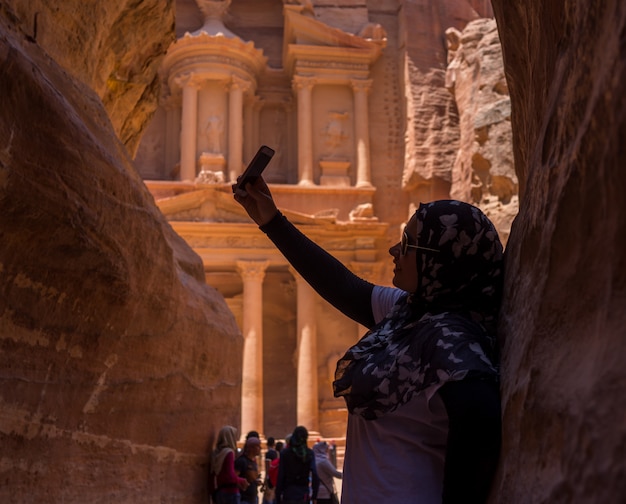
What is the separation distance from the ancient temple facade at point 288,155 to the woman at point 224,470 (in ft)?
47.9

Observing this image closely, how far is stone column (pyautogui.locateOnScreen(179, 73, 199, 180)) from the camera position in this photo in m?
22.0

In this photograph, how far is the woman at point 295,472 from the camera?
19.6ft

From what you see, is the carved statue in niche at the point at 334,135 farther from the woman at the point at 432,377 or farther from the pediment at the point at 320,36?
the woman at the point at 432,377

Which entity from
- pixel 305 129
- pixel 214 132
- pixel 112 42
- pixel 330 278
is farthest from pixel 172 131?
pixel 330 278

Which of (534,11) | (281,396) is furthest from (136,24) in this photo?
(281,396)


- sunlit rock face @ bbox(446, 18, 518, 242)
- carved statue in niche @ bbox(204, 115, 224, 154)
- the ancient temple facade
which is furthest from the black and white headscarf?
carved statue in niche @ bbox(204, 115, 224, 154)

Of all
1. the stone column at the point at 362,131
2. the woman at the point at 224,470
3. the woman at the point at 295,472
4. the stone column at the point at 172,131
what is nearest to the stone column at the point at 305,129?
the stone column at the point at 362,131

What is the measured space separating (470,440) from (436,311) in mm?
316

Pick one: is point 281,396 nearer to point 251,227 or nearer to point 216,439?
point 251,227

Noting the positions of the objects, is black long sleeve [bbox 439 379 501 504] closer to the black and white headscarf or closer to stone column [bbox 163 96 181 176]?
the black and white headscarf

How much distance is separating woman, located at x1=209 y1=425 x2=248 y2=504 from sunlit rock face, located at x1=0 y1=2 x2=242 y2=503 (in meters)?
0.66

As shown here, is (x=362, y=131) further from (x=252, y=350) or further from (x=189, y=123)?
(x=252, y=350)

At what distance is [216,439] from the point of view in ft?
Result: 13.1

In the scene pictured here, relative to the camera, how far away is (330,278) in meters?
2.02
